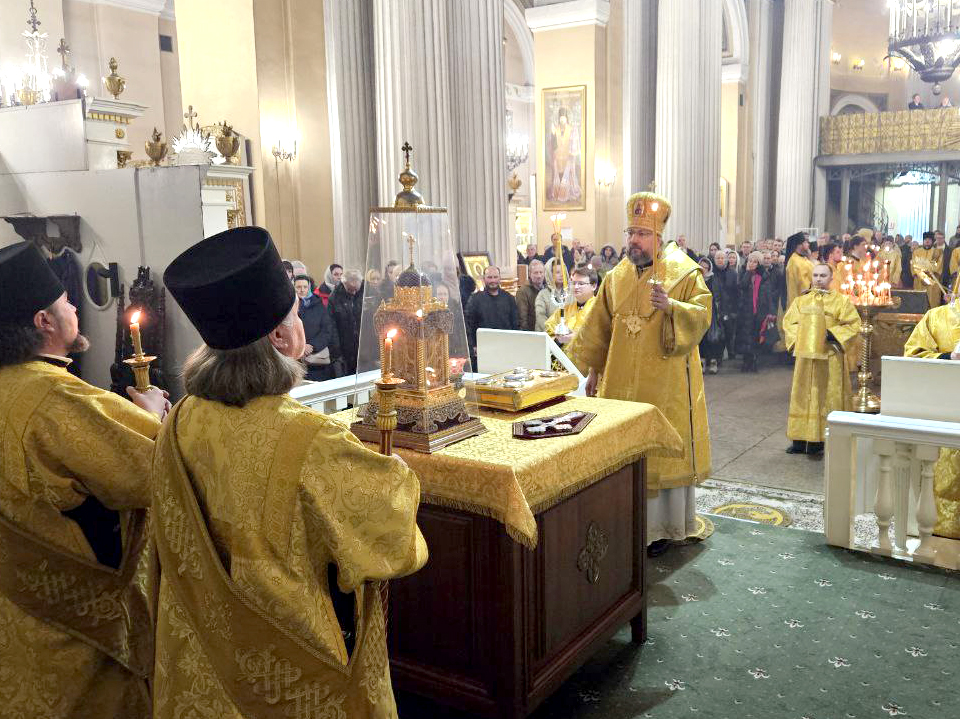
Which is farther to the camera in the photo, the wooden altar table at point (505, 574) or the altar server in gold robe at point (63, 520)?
the wooden altar table at point (505, 574)

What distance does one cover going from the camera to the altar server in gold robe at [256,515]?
74.5 inches

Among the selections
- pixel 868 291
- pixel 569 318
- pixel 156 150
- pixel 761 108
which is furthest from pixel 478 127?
pixel 761 108

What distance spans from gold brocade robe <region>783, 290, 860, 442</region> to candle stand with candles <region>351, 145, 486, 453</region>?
4.54m

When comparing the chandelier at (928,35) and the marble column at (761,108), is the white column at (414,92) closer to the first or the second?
the chandelier at (928,35)

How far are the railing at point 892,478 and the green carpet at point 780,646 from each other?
0.12 meters

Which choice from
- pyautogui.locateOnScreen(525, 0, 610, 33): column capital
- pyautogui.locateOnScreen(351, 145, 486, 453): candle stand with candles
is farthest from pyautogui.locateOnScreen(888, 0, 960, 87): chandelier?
pyautogui.locateOnScreen(351, 145, 486, 453): candle stand with candles

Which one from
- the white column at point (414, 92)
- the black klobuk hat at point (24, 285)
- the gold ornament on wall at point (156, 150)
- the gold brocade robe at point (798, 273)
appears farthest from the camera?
the gold brocade robe at point (798, 273)

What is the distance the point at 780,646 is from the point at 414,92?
702cm

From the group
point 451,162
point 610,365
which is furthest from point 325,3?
point 610,365

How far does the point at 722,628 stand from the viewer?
12.4ft

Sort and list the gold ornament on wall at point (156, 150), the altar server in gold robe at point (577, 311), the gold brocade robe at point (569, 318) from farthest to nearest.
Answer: the gold brocade robe at point (569, 318)
the altar server in gold robe at point (577, 311)
the gold ornament on wall at point (156, 150)

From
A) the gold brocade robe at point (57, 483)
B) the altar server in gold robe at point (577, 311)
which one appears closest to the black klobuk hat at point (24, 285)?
the gold brocade robe at point (57, 483)

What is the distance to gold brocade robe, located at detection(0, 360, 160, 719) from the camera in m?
2.29

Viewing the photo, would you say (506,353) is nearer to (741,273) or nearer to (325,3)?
(325,3)
